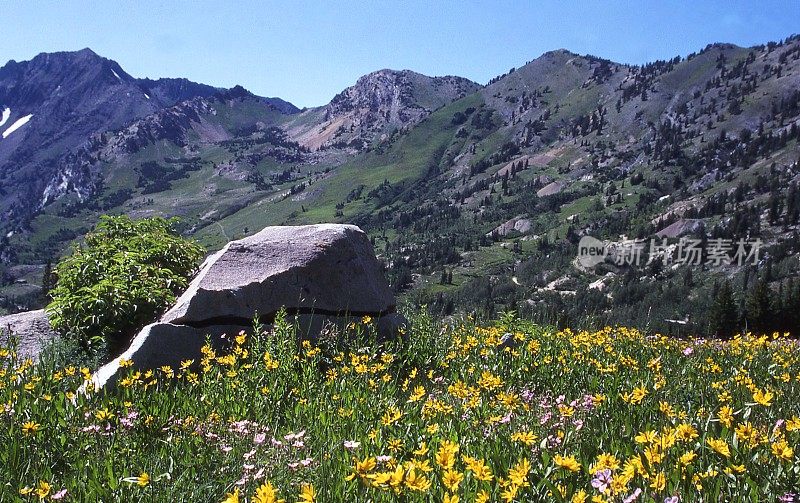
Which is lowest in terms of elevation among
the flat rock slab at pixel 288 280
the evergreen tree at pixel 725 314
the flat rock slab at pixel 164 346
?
the evergreen tree at pixel 725 314

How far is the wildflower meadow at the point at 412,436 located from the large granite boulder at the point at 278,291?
124 cm

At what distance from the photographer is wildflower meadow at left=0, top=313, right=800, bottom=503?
366 cm

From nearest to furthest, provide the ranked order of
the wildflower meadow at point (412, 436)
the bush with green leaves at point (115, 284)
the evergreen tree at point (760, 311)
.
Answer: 1. the wildflower meadow at point (412, 436)
2. the bush with green leaves at point (115, 284)
3. the evergreen tree at point (760, 311)

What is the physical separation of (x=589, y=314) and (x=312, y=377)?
8.56 m

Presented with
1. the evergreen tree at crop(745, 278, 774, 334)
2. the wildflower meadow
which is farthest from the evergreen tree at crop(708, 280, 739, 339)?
the wildflower meadow

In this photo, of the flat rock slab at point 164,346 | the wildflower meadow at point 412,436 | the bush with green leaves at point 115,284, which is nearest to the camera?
the wildflower meadow at point 412,436

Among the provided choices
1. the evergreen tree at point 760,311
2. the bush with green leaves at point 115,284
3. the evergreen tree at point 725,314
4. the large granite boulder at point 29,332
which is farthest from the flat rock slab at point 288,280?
the evergreen tree at point 760,311

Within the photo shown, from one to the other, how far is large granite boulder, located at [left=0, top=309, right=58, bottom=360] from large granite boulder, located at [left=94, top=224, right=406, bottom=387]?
2596mm

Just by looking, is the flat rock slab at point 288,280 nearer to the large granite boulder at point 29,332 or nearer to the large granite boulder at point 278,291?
the large granite boulder at point 278,291

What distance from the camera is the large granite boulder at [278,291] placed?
9.80m

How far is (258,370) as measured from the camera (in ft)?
24.8

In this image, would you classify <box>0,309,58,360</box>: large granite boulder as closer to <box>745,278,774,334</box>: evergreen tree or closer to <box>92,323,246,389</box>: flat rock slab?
<box>92,323,246,389</box>: flat rock slab

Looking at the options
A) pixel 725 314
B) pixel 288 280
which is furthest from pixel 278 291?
pixel 725 314

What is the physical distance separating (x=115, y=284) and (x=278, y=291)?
304cm
